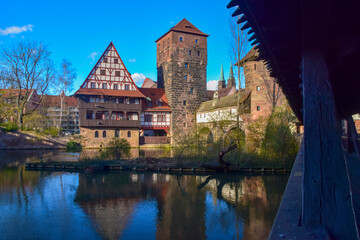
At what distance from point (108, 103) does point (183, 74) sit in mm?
11063

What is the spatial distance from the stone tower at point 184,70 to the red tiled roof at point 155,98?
687mm

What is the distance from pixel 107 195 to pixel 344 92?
29.5 feet

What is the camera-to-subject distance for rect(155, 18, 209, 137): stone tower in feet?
129

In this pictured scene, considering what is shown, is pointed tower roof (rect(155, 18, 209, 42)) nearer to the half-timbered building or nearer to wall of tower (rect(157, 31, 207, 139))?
wall of tower (rect(157, 31, 207, 139))

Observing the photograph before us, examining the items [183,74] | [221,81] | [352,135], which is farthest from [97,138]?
[221,81]

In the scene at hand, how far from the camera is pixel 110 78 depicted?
35.5 meters

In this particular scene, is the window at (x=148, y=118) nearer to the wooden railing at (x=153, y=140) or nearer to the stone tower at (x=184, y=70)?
the wooden railing at (x=153, y=140)

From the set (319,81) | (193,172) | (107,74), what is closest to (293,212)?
(319,81)

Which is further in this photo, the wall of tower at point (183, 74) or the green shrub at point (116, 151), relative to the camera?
the wall of tower at point (183, 74)

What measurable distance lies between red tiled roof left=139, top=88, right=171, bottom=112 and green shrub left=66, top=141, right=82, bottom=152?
9.49 metres

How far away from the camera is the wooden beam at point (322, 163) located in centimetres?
244

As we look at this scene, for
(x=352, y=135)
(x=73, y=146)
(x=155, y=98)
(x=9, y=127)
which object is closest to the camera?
(x=352, y=135)

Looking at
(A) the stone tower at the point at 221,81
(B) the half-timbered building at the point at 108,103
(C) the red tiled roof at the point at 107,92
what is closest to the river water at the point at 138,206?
(B) the half-timbered building at the point at 108,103

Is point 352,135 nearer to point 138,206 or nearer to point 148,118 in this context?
point 138,206
